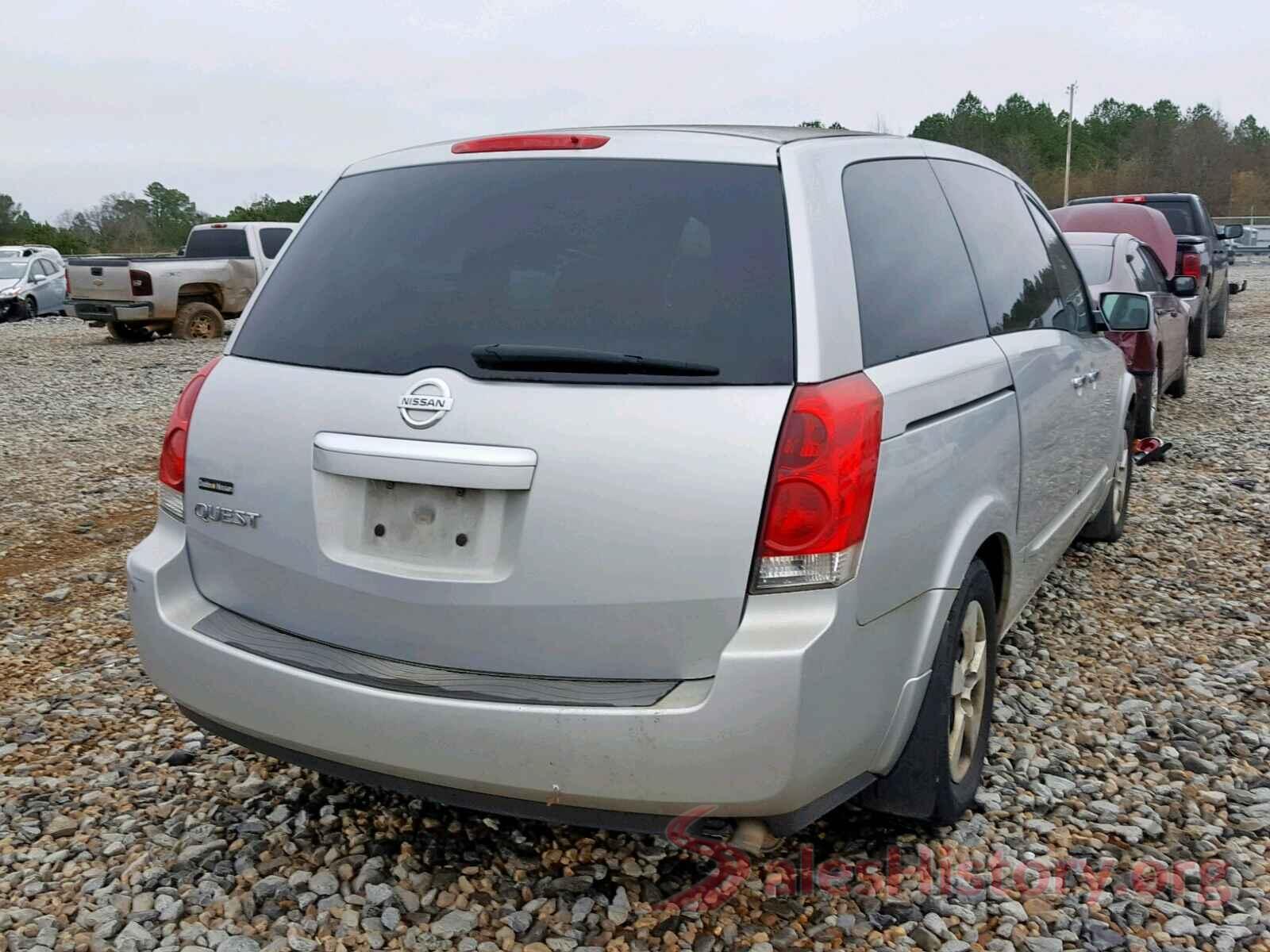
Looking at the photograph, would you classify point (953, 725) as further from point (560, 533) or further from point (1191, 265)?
point (1191, 265)

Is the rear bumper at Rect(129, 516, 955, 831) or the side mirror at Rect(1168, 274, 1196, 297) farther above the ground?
the side mirror at Rect(1168, 274, 1196, 297)

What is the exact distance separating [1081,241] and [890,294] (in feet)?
21.8

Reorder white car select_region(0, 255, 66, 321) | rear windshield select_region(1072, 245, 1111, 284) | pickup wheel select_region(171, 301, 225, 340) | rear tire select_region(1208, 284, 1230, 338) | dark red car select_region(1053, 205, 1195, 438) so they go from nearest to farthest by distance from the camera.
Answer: dark red car select_region(1053, 205, 1195, 438) → rear windshield select_region(1072, 245, 1111, 284) → rear tire select_region(1208, 284, 1230, 338) → pickup wheel select_region(171, 301, 225, 340) → white car select_region(0, 255, 66, 321)

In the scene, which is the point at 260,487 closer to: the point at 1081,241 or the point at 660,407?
the point at 660,407

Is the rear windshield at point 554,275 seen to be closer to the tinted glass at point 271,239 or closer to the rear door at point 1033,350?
the rear door at point 1033,350

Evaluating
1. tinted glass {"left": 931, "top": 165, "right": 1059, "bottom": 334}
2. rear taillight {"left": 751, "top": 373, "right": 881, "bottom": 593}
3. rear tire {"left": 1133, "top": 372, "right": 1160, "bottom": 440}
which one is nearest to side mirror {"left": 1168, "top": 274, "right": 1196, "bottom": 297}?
rear tire {"left": 1133, "top": 372, "right": 1160, "bottom": 440}

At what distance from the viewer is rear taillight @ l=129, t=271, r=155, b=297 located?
18312mm

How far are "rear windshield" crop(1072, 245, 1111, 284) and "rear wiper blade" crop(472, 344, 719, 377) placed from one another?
671cm

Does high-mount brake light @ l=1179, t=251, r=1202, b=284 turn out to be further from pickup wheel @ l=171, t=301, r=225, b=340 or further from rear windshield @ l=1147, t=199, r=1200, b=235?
pickup wheel @ l=171, t=301, r=225, b=340

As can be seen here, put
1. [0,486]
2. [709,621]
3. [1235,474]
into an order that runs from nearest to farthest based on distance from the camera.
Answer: [709,621] → [1235,474] → [0,486]

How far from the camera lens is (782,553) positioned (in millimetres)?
2326

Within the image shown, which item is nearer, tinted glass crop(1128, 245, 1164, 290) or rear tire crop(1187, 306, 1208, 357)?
tinted glass crop(1128, 245, 1164, 290)

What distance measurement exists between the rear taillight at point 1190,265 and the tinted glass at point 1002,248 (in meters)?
10.1

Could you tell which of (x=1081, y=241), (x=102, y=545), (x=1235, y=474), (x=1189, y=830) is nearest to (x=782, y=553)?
(x=1189, y=830)
